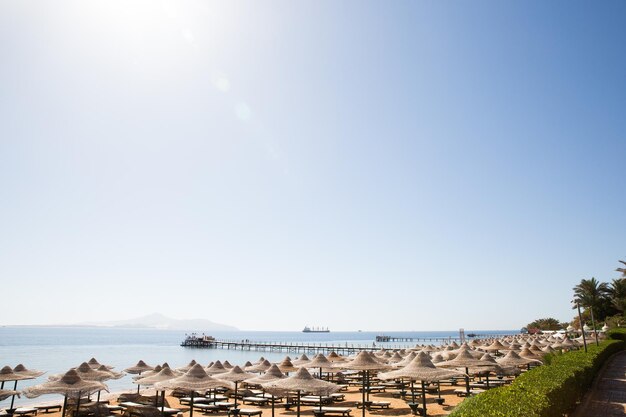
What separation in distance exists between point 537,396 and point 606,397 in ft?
31.6

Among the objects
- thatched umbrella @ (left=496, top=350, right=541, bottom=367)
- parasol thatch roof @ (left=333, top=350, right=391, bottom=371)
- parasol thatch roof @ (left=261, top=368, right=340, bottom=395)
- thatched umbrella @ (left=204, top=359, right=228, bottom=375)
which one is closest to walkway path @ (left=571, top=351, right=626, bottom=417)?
thatched umbrella @ (left=496, top=350, right=541, bottom=367)

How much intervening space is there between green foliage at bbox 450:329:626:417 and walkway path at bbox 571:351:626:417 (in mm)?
392

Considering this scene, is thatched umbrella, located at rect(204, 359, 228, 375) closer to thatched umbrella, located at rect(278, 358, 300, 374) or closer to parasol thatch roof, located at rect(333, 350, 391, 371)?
thatched umbrella, located at rect(278, 358, 300, 374)

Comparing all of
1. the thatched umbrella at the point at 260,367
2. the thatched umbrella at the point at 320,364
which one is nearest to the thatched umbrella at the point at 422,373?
the thatched umbrella at the point at 320,364

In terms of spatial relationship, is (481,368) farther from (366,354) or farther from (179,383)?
(179,383)

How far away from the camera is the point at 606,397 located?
639 inches

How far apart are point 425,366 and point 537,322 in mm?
109993

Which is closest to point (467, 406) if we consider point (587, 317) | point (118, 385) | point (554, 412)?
point (554, 412)

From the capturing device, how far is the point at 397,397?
22812 mm

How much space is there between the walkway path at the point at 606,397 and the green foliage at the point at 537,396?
1.29 feet

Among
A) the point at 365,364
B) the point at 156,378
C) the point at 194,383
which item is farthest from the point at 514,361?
the point at 156,378

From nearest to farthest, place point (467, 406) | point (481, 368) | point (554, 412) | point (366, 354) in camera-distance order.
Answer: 1. point (467, 406)
2. point (554, 412)
3. point (481, 368)
4. point (366, 354)

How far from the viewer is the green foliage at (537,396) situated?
322 inches

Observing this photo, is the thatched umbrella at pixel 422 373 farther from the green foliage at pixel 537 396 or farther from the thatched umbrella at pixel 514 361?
the thatched umbrella at pixel 514 361
